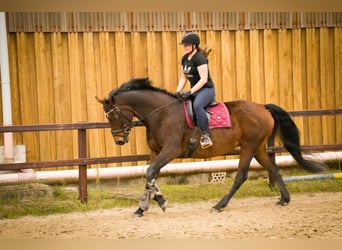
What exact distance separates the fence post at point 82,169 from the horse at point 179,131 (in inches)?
20.7

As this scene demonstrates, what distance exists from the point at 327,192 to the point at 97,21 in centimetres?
281

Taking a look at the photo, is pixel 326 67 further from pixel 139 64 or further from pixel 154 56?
A: pixel 139 64

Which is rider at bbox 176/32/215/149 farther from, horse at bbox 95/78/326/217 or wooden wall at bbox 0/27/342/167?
wooden wall at bbox 0/27/342/167

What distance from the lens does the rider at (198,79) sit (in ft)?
14.3

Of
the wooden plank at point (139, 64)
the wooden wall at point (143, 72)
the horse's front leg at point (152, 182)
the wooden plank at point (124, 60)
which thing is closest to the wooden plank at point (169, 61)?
the wooden wall at point (143, 72)

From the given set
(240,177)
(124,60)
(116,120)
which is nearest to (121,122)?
(116,120)

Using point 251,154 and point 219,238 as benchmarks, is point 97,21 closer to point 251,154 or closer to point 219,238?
point 251,154

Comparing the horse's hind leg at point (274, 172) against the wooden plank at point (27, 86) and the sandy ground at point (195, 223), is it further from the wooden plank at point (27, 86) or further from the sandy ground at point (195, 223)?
the wooden plank at point (27, 86)

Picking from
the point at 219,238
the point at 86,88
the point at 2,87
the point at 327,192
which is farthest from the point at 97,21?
the point at 327,192

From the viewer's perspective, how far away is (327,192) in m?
5.08

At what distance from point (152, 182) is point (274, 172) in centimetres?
120

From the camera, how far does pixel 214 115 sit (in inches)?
177

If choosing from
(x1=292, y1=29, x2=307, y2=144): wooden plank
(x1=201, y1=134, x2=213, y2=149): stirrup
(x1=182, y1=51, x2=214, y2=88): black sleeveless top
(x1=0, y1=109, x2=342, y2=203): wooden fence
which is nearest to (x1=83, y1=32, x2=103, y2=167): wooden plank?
(x1=0, y1=109, x2=342, y2=203): wooden fence
